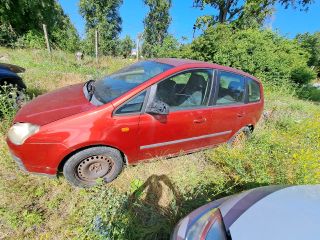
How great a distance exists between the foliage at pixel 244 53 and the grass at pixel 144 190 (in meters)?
7.13

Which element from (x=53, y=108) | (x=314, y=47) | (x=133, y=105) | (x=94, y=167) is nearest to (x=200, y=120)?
(x=133, y=105)

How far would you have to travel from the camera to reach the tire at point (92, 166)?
8.53 feet

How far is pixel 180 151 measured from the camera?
3385 millimetres

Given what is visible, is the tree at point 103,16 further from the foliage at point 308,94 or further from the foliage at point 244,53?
the foliage at point 308,94

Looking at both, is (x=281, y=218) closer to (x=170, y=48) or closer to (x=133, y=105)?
(x=133, y=105)

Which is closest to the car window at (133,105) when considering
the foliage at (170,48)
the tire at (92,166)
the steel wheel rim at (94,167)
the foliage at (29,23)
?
the tire at (92,166)

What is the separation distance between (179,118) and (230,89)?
47.3 inches

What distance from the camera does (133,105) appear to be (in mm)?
2701

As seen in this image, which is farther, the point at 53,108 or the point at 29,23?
the point at 29,23

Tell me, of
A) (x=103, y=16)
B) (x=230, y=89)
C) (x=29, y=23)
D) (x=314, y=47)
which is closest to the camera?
(x=230, y=89)

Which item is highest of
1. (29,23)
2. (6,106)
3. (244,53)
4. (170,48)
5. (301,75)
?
(29,23)

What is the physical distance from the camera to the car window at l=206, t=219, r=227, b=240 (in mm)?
1473

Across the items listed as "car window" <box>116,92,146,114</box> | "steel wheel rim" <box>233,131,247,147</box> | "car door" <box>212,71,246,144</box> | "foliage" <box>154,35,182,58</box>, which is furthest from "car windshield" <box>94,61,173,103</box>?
"foliage" <box>154,35,182,58</box>

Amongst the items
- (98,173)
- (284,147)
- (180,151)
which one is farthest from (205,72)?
(98,173)
